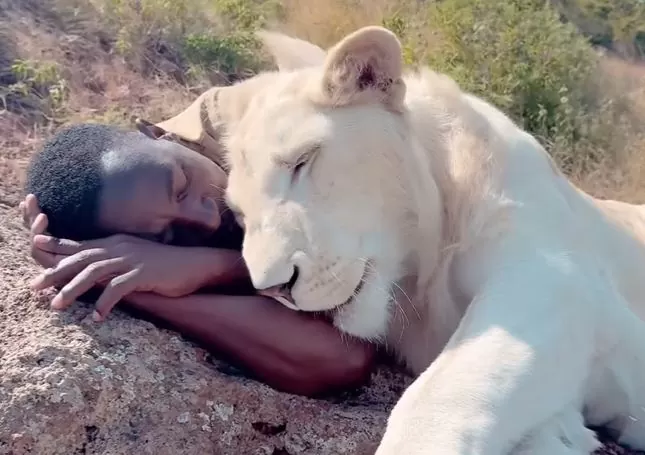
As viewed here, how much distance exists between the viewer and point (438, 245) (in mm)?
2602

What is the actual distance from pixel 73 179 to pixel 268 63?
3513mm

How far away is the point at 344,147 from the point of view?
8.09 feet

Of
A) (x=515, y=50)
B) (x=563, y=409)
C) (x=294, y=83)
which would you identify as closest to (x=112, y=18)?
(x=515, y=50)

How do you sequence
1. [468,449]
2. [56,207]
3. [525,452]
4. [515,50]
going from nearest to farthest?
1. [468,449]
2. [525,452]
3. [56,207]
4. [515,50]

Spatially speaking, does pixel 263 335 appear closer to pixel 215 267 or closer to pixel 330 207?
pixel 215 267

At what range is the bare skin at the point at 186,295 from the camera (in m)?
2.34

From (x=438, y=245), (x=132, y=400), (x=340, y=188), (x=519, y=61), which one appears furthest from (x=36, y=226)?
(x=519, y=61)

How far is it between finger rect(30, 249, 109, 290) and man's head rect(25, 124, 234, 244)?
209 mm

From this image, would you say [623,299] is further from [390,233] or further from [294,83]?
[294,83]

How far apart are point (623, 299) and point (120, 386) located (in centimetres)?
139

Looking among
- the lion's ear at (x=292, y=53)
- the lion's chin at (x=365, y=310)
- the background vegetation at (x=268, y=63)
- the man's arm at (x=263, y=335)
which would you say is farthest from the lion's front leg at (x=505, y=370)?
the background vegetation at (x=268, y=63)

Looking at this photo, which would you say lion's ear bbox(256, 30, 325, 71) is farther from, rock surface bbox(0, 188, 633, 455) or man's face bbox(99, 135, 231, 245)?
rock surface bbox(0, 188, 633, 455)

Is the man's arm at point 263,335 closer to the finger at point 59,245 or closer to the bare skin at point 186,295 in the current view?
the bare skin at point 186,295

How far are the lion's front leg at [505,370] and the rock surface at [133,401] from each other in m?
0.31
